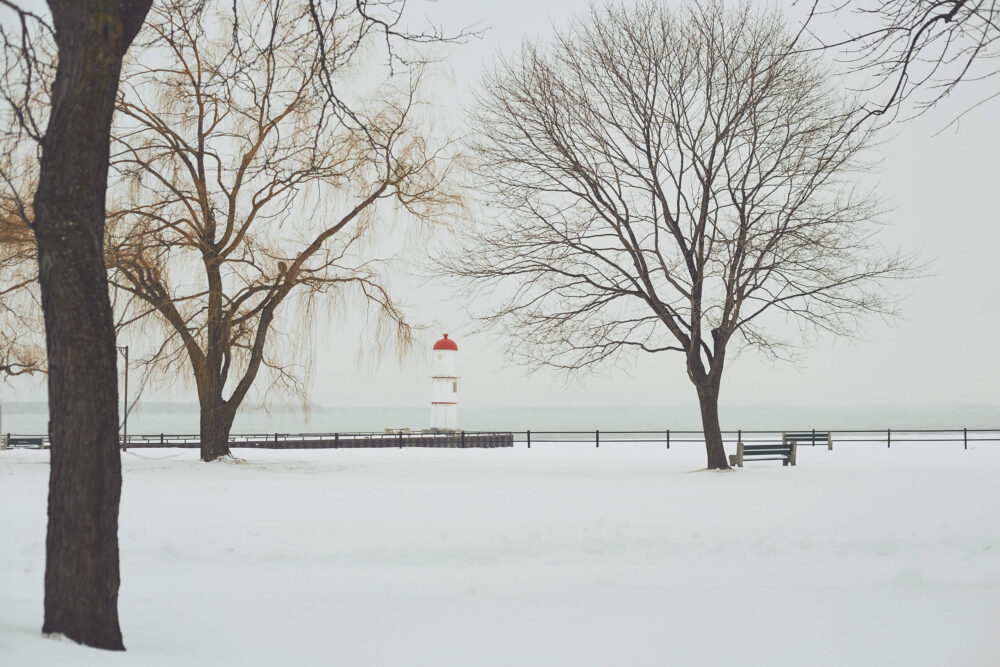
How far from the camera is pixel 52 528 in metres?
5.32

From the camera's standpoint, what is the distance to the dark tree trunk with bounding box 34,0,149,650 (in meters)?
5.24

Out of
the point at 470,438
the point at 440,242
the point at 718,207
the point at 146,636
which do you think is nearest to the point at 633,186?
the point at 718,207

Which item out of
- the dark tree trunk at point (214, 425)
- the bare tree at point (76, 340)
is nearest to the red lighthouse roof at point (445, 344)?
the dark tree trunk at point (214, 425)

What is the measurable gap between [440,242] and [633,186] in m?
5.06

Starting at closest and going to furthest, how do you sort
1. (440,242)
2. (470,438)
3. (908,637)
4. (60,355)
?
(60,355), (908,637), (440,242), (470,438)

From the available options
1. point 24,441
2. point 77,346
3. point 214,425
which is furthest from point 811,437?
point 77,346

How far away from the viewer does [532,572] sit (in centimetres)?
917

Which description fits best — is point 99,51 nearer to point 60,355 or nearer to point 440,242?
point 60,355

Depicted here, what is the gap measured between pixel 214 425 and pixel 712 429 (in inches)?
486

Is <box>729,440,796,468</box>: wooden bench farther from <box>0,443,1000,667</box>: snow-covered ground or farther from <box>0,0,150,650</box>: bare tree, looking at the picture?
<box>0,0,150,650</box>: bare tree

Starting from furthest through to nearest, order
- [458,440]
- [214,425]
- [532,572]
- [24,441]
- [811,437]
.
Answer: [458,440] < [24,441] < [811,437] < [214,425] < [532,572]

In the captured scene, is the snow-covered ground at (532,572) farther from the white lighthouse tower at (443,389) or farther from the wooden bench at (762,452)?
the white lighthouse tower at (443,389)

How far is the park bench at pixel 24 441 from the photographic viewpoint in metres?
31.5

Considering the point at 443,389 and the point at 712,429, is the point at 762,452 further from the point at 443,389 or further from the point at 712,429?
the point at 443,389
